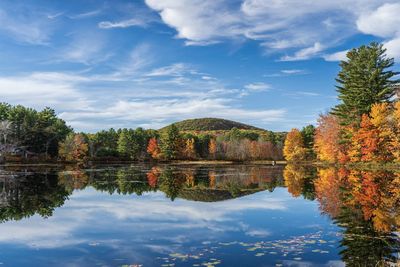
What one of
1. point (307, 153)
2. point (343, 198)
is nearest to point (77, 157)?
point (307, 153)

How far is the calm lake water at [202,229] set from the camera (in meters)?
12.0

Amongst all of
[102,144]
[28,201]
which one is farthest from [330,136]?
[102,144]

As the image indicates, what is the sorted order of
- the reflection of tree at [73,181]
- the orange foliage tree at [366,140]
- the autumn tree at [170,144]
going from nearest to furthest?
the reflection of tree at [73,181] < the orange foliage tree at [366,140] < the autumn tree at [170,144]

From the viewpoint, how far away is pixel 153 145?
124 meters

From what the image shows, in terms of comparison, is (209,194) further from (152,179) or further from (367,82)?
(367,82)

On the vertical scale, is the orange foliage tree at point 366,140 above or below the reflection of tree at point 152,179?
above

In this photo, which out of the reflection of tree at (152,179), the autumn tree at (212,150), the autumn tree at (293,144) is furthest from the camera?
the autumn tree at (212,150)

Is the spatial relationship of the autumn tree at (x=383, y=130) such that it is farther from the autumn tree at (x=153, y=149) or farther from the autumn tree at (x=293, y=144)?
the autumn tree at (x=153, y=149)

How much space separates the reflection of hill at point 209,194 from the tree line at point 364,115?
28063 mm

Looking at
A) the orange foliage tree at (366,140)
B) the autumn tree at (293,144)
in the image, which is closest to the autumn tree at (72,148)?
the autumn tree at (293,144)

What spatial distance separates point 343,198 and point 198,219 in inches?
407

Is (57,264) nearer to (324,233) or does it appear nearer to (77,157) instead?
(324,233)

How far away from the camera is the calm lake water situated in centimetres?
1200

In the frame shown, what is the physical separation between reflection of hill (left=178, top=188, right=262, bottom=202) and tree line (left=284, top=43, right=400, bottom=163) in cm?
2806
